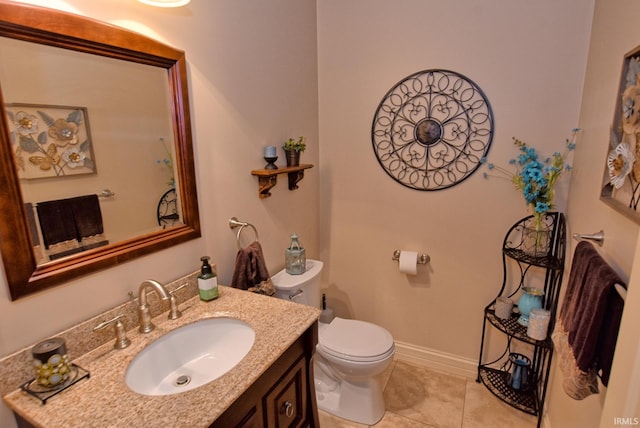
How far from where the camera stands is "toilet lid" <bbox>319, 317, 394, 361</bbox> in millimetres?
1869

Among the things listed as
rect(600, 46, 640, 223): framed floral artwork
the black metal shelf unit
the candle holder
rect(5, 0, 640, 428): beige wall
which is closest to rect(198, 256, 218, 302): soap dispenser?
rect(5, 0, 640, 428): beige wall

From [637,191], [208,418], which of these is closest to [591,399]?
[637,191]

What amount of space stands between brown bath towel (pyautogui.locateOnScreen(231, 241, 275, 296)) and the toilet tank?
0.49 ft

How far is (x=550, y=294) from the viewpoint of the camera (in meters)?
1.93

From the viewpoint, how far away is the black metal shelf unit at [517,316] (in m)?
1.85

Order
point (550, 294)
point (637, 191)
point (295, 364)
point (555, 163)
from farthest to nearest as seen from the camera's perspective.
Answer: point (550, 294) < point (555, 163) < point (295, 364) < point (637, 191)

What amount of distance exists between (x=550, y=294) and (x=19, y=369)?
7.61 ft

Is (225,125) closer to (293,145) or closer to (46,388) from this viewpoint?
(293,145)

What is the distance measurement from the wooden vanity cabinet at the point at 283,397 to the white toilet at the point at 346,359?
19.1 inches

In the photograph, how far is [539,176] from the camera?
178 cm

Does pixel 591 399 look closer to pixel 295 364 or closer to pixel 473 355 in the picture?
pixel 295 364

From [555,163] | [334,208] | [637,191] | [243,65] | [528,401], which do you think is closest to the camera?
[637,191]

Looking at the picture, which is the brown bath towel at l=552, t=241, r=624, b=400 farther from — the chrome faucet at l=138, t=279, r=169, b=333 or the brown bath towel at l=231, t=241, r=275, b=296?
the chrome faucet at l=138, t=279, r=169, b=333

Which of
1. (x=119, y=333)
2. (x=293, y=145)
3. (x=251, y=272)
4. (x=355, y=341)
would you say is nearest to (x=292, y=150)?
(x=293, y=145)
